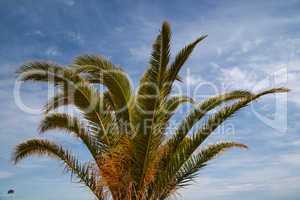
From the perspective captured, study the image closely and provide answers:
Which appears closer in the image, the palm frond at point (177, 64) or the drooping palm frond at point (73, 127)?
the palm frond at point (177, 64)

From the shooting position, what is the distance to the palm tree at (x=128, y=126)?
957 cm

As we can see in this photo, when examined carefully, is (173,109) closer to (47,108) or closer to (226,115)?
(226,115)

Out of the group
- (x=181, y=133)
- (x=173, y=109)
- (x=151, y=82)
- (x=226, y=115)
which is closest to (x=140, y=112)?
(x=151, y=82)

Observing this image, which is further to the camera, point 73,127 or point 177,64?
point 73,127

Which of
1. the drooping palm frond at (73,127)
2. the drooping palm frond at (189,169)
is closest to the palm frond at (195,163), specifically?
the drooping palm frond at (189,169)

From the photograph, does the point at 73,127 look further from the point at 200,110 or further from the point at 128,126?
the point at 200,110

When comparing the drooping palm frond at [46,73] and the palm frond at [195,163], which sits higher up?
the drooping palm frond at [46,73]

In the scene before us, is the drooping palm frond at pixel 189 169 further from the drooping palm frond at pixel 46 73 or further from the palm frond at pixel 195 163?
the drooping palm frond at pixel 46 73

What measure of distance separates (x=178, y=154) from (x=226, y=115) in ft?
5.44

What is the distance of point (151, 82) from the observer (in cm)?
946

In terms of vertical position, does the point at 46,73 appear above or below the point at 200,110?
above

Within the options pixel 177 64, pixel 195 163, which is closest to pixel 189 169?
pixel 195 163

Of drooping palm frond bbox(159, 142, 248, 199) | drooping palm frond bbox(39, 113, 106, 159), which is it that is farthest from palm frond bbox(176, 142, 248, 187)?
drooping palm frond bbox(39, 113, 106, 159)

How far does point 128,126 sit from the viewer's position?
36.0 ft
